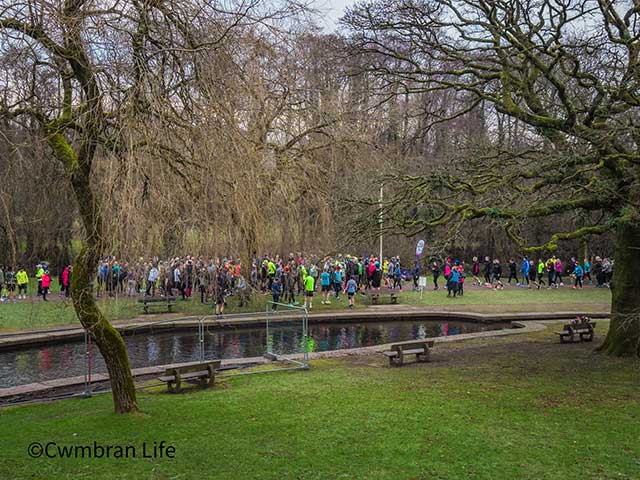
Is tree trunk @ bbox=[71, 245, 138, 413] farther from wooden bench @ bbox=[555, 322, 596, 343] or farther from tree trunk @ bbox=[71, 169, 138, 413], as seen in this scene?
wooden bench @ bbox=[555, 322, 596, 343]

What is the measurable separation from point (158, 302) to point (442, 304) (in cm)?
1185

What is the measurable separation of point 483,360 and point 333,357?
3567 millimetres

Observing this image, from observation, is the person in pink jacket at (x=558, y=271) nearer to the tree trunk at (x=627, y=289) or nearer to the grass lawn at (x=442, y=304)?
the grass lawn at (x=442, y=304)

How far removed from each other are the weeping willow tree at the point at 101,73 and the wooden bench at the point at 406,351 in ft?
25.0

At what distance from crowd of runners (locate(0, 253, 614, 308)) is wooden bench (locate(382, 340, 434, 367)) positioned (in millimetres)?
1903

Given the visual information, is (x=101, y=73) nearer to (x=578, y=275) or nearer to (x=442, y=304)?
(x=442, y=304)

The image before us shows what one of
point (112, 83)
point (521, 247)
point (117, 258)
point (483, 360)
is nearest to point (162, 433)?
point (117, 258)

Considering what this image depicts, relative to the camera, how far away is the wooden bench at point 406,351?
14.4m

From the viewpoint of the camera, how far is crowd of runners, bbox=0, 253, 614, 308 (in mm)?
8852

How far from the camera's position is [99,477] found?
691 centimetres

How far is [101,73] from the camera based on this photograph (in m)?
7.62

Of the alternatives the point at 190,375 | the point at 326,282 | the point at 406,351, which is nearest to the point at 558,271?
the point at 326,282

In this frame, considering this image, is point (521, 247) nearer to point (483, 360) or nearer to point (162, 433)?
point (483, 360)

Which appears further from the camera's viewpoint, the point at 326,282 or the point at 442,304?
the point at 442,304
